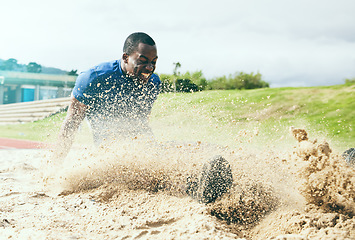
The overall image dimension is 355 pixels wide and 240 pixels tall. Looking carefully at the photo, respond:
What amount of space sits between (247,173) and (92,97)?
2.19 metres

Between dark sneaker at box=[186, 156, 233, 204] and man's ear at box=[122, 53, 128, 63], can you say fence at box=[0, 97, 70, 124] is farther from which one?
dark sneaker at box=[186, 156, 233, 204]

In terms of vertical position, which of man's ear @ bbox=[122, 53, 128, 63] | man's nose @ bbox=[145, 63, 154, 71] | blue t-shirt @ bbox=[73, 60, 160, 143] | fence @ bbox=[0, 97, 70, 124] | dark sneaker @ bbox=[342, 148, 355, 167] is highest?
man's ear @ bbox=[122, 53, 128, 63]

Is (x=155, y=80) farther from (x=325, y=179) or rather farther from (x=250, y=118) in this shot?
(x=250, y=118)

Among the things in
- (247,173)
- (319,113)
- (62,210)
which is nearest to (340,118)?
(319,113)

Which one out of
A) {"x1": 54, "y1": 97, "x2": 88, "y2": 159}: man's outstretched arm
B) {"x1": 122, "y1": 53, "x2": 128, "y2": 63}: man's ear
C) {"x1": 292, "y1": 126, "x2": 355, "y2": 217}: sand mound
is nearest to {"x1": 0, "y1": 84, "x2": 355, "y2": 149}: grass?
{"x1": 54, "y1": 97, "x2": 88, "y2": 159}: man's outstretched arm

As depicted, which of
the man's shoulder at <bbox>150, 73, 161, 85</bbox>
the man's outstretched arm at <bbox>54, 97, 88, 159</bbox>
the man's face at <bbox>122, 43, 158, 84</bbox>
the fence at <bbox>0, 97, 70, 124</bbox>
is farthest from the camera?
the fence at <bbox>0, 97, 70, 124</bbox>

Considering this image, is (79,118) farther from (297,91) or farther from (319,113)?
(297,91)

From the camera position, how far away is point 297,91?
765 inches

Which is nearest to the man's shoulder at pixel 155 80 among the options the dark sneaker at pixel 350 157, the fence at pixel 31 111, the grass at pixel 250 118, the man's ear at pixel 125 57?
the grass at pixel 250 118

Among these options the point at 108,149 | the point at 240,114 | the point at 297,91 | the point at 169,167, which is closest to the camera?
the point at 169,167

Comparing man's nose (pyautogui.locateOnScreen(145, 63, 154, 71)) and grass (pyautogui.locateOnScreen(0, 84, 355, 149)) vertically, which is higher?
man's nose (pyautogui.locateOnScreen(145, 63, 154, 71))

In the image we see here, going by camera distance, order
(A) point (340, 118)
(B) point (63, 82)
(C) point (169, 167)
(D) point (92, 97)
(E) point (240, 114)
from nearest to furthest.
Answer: (C) point (169, 167)
(D) point (92, 97)
(A) point (340, 118)
(E) point (240, 114)
(B) point (63, 82)

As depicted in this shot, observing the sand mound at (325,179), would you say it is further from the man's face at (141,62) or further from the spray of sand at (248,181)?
the man's face at (141,62)

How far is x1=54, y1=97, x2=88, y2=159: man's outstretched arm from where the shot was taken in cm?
411
